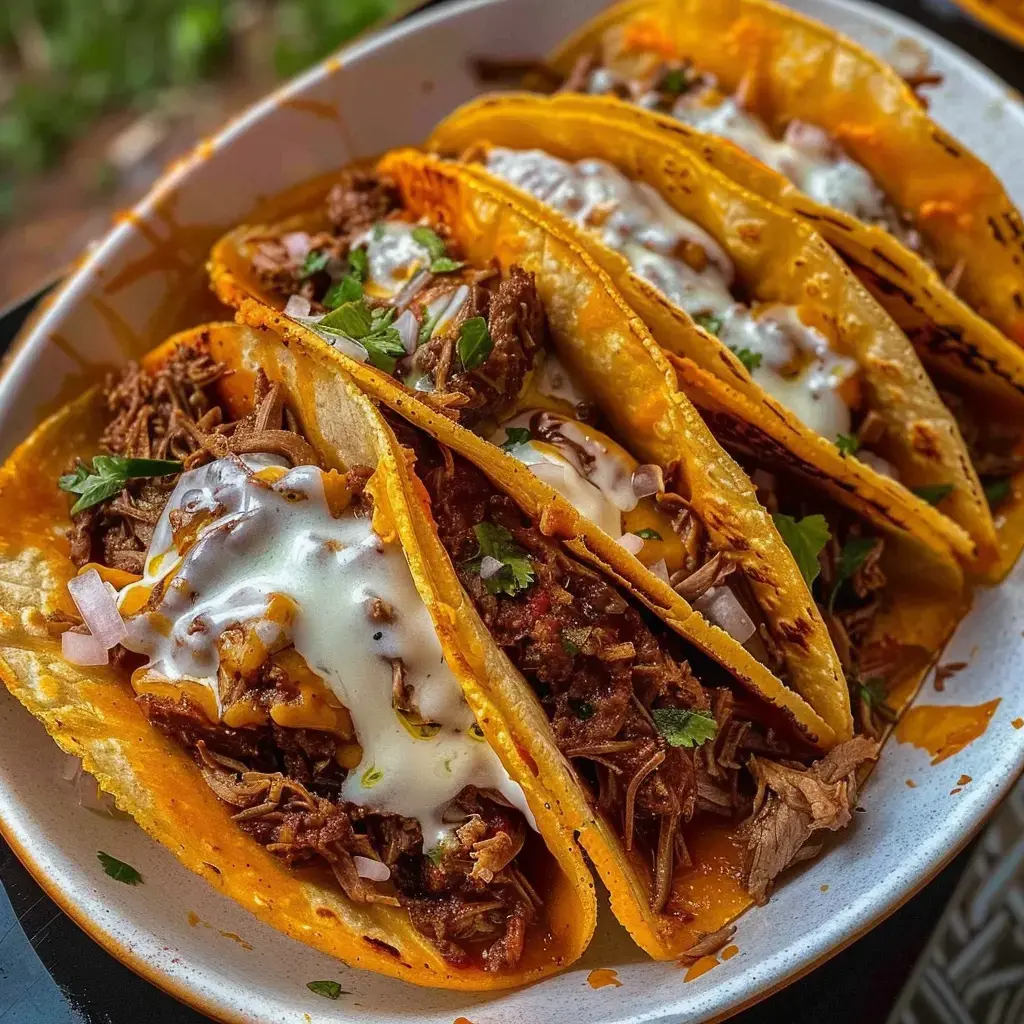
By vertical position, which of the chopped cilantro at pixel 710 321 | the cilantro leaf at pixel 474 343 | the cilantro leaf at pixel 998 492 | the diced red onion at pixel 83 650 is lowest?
the cilantro leaf at pixel 998 492

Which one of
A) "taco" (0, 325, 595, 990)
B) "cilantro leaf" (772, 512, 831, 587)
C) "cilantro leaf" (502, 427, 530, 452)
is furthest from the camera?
"cilantro leaf" (772, 512, 831, 587)

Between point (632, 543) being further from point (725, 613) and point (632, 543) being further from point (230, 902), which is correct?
point (230, 902)

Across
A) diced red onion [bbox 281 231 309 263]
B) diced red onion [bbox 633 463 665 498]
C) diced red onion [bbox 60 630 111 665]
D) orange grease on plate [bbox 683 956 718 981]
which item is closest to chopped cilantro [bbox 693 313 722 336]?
diced red onion [bbox 633 463 665 498]

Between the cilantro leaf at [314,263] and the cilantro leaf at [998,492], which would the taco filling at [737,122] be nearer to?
the cilantro leaf at [998,492]

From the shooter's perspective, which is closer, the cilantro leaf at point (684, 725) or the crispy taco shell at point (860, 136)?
the cilantro leaf at point (684, 725)

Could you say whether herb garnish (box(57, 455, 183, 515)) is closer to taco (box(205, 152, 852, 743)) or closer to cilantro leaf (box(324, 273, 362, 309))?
taco (box(205, 152, 852, 743))

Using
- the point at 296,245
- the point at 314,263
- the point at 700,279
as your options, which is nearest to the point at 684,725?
the point at 700,279

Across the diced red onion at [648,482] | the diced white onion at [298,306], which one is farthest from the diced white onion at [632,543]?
the diced white onion at [298,306]
